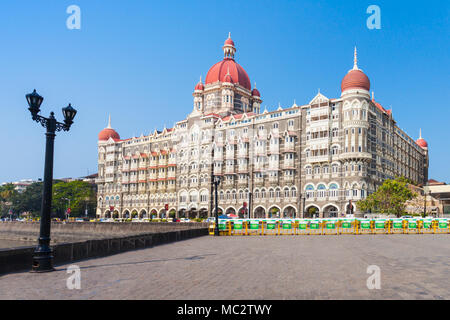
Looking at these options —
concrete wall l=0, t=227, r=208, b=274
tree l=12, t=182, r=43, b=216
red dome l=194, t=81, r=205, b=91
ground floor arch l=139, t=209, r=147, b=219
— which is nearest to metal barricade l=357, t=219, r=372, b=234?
concrete wall l=0, t=227, r=208, b=274

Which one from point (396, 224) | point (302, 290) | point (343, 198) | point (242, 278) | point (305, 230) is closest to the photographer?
point (302, 290)

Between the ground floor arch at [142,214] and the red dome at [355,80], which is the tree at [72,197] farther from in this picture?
the red dome at [355,80]

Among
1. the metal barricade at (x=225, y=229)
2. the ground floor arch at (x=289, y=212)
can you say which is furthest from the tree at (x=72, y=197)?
the metal barricade at (x=225, y=229)

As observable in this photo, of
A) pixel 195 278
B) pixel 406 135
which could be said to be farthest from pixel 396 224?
pixel 406 135

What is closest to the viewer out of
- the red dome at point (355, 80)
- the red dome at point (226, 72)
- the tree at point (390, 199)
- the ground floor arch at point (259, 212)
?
the tree at point (390, 199)

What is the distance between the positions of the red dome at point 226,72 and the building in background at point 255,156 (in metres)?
0.22

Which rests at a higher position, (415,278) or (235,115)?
(235,115)

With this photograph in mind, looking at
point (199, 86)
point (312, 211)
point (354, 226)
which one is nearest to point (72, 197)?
point (199, 86)

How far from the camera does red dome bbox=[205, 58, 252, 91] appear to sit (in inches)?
3164

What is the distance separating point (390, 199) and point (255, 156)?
23.7 m

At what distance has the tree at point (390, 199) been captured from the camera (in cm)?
5053

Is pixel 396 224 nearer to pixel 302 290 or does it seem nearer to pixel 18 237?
pixel 302 290
